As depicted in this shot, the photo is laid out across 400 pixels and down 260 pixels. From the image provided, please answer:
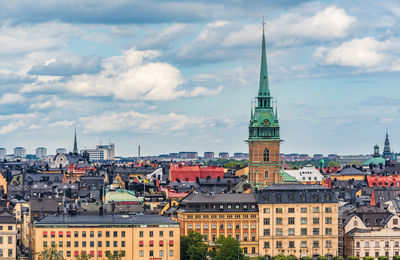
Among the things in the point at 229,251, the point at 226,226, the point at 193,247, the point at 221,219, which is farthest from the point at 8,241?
the point at 226,226

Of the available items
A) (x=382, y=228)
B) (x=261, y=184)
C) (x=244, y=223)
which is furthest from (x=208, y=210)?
(x=261, y=184)

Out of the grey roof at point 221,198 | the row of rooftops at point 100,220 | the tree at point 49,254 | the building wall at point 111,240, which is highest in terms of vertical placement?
the grey roof at point 221,198

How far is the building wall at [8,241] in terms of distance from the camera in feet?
452

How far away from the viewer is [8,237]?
455ft

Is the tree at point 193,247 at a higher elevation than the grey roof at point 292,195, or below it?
below

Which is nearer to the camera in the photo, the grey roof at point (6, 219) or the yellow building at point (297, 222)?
the grey roof at point (6, 219)

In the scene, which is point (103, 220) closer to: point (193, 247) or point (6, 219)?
point (193, 247)

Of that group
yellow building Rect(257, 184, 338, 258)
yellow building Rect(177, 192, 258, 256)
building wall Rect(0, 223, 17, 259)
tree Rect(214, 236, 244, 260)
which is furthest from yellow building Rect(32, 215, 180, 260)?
yellow building Rect(257, 184, 338, 258)

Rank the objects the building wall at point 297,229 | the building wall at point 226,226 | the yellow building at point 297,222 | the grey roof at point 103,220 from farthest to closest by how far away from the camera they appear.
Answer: the yellow building at point 297,222
the building wall at point 297,229
the building wall at point 226,226
the grey roof at point 103,220

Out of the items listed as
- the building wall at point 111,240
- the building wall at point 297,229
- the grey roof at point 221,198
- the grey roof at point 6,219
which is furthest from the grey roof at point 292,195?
the grey roof at point 6,219

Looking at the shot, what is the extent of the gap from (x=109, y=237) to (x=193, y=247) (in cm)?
1117

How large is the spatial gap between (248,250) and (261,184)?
52903mm

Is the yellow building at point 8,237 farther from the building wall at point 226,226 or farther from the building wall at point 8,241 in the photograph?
the building wall at point 226,226

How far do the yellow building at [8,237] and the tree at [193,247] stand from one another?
74.6ft
